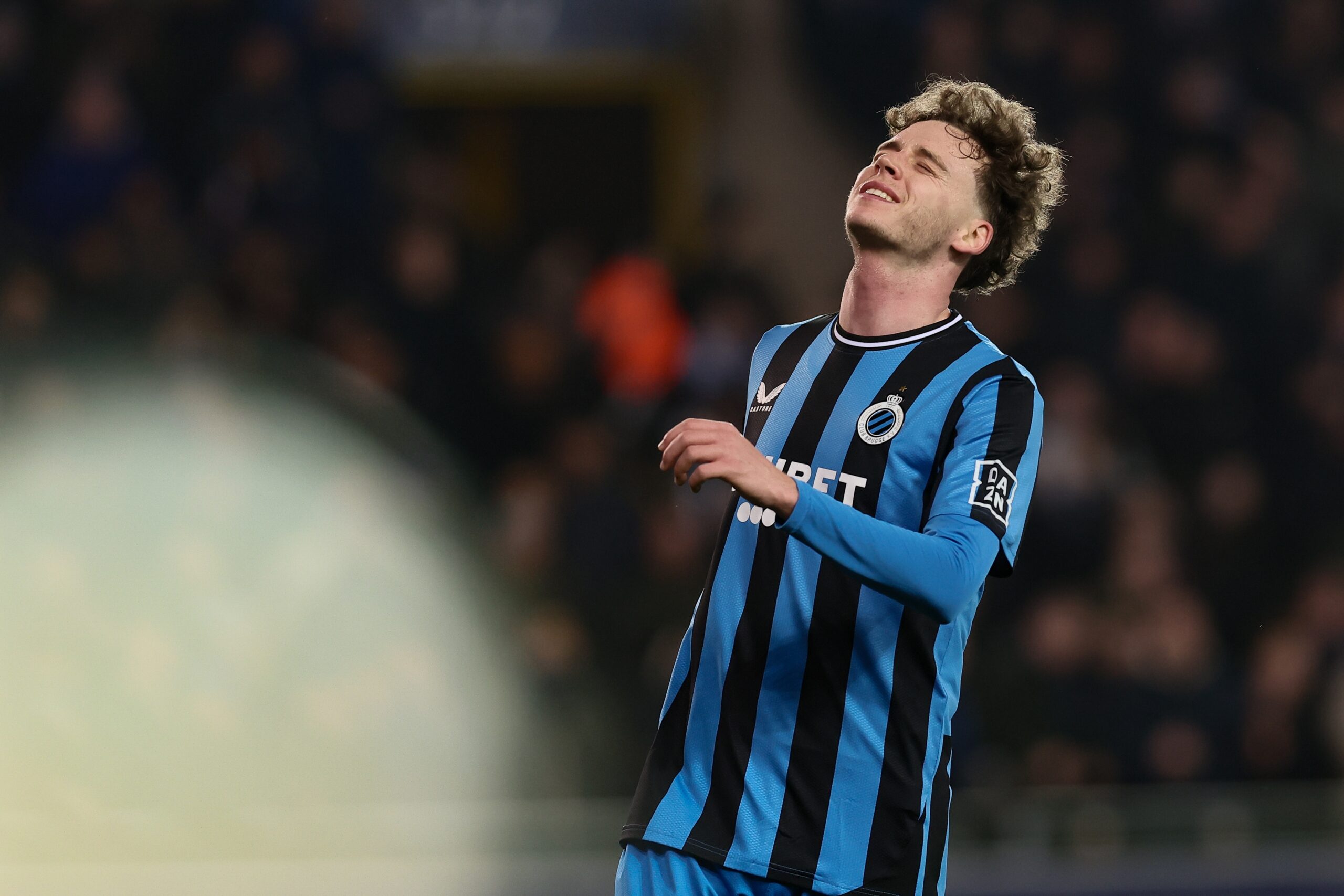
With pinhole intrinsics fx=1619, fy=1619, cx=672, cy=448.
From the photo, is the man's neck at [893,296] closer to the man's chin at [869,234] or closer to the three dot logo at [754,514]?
the man's chin at [869,234]

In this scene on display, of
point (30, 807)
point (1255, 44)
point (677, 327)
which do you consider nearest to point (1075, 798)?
point (677, 327)

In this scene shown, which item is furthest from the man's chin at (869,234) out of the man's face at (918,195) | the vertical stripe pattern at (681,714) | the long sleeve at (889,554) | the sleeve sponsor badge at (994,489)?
the long sleeve at (889,554)

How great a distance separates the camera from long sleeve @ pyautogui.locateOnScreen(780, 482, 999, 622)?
216 centimetres

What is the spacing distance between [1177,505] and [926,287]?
423cm

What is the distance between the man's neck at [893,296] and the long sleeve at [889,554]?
50 cm

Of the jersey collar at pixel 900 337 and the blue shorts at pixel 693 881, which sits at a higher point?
the jersey collar at pixel 900 337

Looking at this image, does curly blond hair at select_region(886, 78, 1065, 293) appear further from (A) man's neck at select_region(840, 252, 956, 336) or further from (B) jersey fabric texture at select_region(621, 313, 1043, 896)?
(B) jersey fabric texture at select_region(621, 313, 1043, 896)

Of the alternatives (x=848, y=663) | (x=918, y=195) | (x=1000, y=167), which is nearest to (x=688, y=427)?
(x=848, y=663)

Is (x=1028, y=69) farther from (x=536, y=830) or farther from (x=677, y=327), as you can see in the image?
(x=536, y=830)

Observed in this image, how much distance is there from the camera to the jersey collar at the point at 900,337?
2.60m

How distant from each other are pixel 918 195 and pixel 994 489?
0.54 metres

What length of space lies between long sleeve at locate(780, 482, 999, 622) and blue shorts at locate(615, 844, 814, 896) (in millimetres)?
526

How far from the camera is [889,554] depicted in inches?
85.4

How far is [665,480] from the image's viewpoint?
6215 mm
